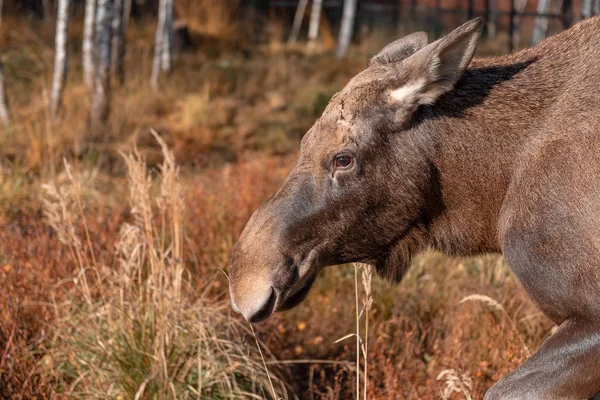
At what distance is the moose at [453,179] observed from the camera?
3.64 metres

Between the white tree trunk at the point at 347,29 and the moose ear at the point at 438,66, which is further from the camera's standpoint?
the white tree trunk at the point at 347,29

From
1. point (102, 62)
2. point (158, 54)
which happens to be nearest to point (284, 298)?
point (102, 62)

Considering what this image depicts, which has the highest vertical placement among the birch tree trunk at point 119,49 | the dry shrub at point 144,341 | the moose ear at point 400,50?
the moose ear at point 400,50

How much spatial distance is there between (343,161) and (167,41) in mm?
12087

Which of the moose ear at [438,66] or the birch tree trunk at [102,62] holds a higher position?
the moose ear at [438,66]

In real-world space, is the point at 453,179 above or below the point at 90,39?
above

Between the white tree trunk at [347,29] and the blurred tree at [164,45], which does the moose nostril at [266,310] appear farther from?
the white tree trunk at [347,29]

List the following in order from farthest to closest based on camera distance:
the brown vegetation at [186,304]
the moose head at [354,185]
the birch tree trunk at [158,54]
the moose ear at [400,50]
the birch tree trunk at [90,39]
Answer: the birch tree trunk at [158,54] → the birch tree trunk at [90,39] → the brown vegetation at [186,304] → the moose ear at [400,50] → the moose head at [354,185]

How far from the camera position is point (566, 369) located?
3.54 m

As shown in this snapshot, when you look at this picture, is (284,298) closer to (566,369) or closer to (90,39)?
(566,369)

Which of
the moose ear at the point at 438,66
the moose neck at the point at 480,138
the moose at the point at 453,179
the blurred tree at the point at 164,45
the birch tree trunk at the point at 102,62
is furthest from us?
the blurred tree at the point at 164,45

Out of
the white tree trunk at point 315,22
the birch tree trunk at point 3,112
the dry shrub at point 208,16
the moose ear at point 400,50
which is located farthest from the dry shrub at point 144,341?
the white tree trunk at point 315,22

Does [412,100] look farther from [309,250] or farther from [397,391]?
[397,391]

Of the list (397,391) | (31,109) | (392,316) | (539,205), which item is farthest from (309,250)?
(31,109)
